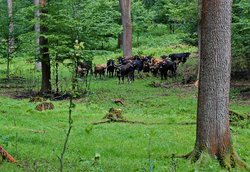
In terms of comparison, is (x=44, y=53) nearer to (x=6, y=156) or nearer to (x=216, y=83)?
(x=6, y=156)

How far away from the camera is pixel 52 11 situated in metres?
21.3

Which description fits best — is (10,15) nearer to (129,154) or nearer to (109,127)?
(109,127)

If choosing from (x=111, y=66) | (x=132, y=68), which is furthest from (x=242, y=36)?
(x=111, y=66)

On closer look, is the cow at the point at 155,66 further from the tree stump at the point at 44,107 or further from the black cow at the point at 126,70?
the tree stump at the point at 44,107

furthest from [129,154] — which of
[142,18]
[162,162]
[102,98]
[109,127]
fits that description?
[142,18]

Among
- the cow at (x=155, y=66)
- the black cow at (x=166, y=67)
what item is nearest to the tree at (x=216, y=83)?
the black cow at (x=166, y=67)

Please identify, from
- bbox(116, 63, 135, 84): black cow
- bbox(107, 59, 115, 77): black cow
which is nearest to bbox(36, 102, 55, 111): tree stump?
bbox(116, 63, 135, 84): black cow

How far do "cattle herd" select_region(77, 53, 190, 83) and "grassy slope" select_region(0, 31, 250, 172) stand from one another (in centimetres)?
497

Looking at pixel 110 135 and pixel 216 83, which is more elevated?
pixel 216 83

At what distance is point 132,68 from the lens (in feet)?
88.5

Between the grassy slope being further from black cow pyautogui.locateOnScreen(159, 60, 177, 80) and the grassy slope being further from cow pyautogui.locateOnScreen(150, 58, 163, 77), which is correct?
cow pyautogui.locateOnScreen(150, 58, 163, 77)

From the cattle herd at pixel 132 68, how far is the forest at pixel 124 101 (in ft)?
0.27

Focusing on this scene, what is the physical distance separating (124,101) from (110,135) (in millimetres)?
7790

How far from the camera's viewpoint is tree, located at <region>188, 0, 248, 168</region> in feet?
29.8
